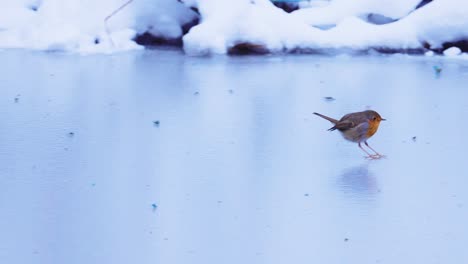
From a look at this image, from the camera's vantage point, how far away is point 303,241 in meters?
2.63

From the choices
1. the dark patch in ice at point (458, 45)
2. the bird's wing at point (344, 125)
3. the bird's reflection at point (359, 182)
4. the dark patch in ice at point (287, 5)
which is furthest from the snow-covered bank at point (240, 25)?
the bird's reflection at point (359, 182)

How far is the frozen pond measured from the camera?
2602mm

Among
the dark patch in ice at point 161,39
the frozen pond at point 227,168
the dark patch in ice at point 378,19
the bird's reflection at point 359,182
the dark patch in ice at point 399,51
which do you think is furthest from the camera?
the dark patch in ice at point 161,39

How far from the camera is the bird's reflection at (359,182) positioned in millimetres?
3227

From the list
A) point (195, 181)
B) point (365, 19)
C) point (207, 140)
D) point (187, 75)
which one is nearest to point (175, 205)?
point (195, 181)

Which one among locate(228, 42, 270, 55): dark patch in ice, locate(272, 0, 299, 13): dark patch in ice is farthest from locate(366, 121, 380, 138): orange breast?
locate(272, 0, 299, 13): dark patch in ice

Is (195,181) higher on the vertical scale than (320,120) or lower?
higher

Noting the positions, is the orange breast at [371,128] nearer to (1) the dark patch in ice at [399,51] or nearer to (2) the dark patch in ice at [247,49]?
(2) the dark patch in ice at [247,49]

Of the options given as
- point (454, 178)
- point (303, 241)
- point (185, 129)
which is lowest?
point (185, 129)

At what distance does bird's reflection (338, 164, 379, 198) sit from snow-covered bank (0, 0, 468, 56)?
10.6 ft

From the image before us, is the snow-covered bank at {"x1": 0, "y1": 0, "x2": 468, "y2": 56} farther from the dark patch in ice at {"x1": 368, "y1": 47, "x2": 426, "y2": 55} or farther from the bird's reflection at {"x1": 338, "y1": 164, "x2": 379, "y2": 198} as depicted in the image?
the bird's reflection at {"x1": 338, "y1": 164, "x2": 379, "y2": 198}

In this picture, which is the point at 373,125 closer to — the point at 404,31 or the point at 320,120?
the point at 320,120

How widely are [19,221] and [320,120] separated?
2.04m

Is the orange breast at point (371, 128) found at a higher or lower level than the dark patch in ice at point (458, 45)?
higher
